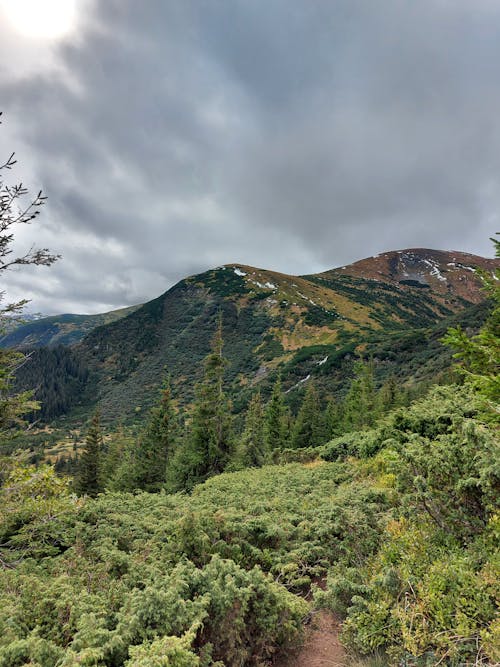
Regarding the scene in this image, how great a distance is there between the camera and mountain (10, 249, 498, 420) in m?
75.1

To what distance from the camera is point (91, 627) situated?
3.19 m

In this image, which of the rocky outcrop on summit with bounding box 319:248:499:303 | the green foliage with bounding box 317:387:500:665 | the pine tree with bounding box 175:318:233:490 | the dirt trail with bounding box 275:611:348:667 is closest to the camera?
the green foliage with bounding box 317:387:500:665

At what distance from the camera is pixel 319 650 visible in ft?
14.0

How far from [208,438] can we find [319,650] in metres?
19.3

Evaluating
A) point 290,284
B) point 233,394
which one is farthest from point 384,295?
point 233,394

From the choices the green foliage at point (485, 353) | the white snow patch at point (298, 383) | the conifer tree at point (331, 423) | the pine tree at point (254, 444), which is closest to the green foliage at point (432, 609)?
the green foliage at point (485, 353)

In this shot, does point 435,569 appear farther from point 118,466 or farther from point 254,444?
point 118,466

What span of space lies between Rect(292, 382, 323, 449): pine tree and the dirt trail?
33.9 m

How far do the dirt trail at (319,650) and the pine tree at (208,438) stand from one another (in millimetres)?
18230

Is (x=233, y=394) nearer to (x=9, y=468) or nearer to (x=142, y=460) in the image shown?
(x=142, y=460)

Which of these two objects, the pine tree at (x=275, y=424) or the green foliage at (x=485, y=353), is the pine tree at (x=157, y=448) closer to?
the pine tree at (x=275, y=424)

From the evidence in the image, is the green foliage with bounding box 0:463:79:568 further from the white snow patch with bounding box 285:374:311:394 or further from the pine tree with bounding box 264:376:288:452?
the white snow patch with bounding box 285:374:311:394

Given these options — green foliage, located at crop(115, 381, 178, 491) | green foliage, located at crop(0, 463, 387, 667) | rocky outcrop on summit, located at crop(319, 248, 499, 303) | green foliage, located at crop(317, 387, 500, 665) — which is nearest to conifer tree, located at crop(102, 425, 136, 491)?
green foliage, located at crop(115, 381, 178, 491)

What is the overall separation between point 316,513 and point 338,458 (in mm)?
8808
